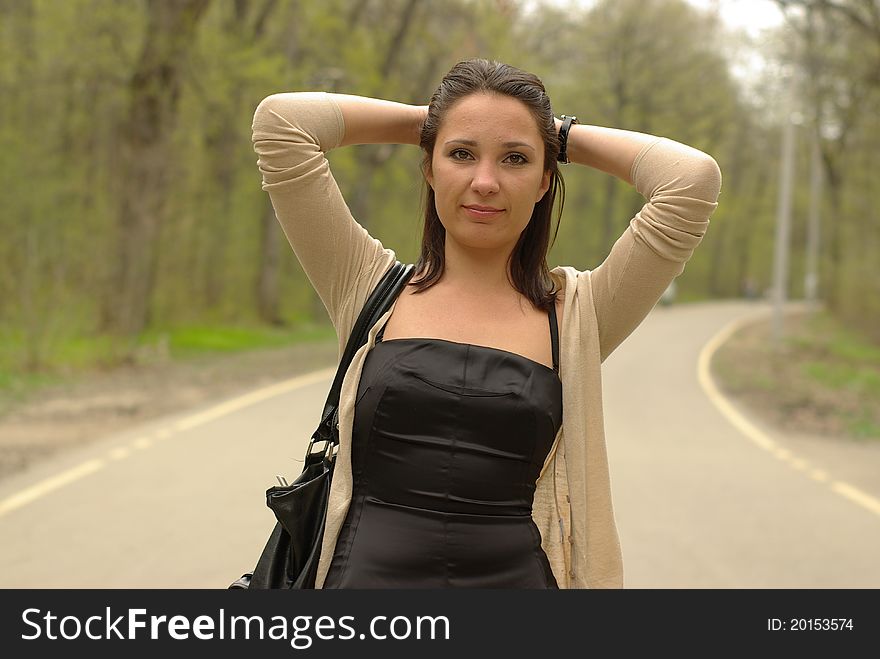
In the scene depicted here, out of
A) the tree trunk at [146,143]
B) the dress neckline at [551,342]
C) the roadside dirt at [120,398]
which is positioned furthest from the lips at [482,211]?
the tree trunk at [146,143]

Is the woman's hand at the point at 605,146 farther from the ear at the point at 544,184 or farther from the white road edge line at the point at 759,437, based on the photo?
the white road edge line at the point at 759,437

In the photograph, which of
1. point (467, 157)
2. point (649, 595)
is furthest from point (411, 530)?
point (467, 157)

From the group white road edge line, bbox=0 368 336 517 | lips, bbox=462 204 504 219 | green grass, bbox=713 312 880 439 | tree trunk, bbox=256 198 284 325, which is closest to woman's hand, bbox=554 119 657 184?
lips, bbox=462 204 504 219

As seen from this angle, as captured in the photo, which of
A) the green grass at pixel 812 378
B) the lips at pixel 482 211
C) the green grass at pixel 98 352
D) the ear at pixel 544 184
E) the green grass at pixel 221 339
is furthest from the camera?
the green grass at pixel 221 339

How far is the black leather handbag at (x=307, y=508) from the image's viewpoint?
252 cm

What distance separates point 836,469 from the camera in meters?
11.7

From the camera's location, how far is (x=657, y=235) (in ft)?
8.26

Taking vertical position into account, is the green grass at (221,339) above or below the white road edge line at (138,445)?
above

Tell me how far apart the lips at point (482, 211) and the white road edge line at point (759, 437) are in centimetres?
794

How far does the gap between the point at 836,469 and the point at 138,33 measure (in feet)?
50.2

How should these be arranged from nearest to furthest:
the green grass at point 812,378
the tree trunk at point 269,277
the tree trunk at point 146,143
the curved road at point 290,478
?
the curved road at point 290,478 < the green grass at point 812,378 < the tree trunk at point 146,143 < the tree trunk at point 269,277

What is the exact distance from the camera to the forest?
762 inches

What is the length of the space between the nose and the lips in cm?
4

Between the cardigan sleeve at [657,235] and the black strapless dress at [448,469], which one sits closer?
the black strapless dress at [448,469]
